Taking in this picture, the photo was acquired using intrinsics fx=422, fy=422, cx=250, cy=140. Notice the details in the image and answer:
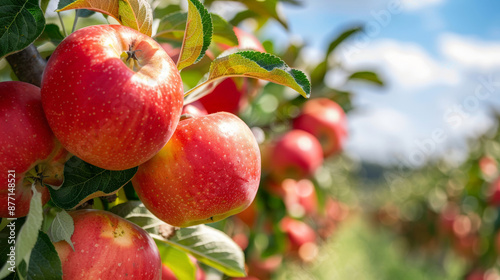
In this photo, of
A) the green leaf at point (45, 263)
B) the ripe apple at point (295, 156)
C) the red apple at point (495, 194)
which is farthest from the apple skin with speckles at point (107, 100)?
the red apple at point (495, 194)

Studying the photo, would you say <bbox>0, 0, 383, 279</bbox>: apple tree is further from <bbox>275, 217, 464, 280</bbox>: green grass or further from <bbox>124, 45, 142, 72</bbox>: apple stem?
<bbox>275, 217, 464, 280</bbox>: green grass

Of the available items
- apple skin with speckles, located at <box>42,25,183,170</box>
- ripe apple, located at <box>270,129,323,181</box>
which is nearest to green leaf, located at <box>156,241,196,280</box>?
apple skin with speckles, located at <box>42,25,183,170</box>

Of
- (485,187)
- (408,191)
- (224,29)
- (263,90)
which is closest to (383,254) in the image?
(408,191)

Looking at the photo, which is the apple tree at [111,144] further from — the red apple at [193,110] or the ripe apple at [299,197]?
the ripe apple at [299,197]

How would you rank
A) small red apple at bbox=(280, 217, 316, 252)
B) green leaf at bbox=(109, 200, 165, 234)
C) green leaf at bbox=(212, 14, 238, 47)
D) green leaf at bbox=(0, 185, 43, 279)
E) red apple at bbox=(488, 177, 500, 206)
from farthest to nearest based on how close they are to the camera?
red apple at bbox=(488, 177, 500, 206) → small red apple at bbox=(280, 217, 316, 252) → green leaf at bbox=(212, 14, 238, 47) → green leaf at bbox=(109, 200, 165, 234) → green leaf at bbox=(0, 185, 43, 279)

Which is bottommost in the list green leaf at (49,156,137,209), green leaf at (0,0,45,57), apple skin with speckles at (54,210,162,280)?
apple skin with speckles at (54,210,162,280)

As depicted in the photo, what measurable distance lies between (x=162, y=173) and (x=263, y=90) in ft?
2.83

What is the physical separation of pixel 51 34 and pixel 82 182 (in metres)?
0.29

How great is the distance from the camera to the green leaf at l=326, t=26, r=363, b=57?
131 cm

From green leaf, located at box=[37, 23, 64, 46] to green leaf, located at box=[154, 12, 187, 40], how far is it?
154 millimetres

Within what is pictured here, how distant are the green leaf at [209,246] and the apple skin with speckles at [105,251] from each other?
13 cm

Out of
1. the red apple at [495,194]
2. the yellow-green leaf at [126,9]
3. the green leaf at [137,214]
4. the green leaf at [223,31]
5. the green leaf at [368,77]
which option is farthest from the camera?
the red apple at [495,194]

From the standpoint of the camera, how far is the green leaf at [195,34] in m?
0.54

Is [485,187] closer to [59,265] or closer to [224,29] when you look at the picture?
[224,29]
